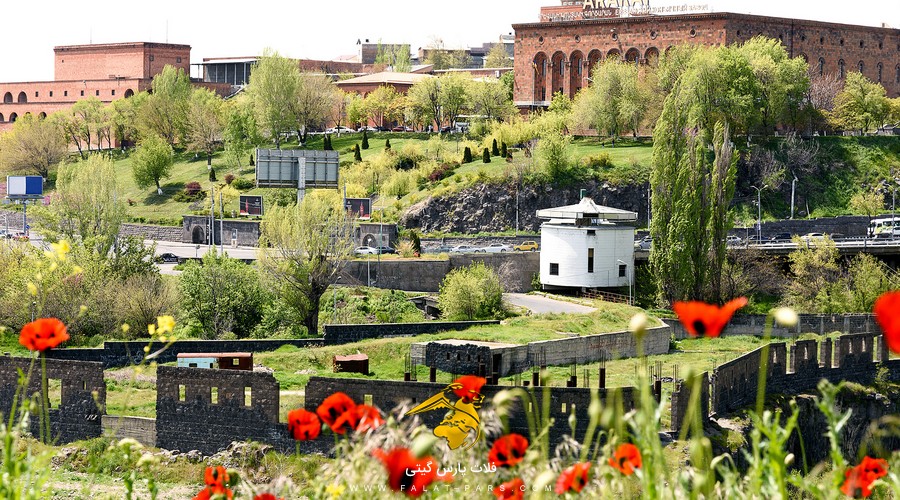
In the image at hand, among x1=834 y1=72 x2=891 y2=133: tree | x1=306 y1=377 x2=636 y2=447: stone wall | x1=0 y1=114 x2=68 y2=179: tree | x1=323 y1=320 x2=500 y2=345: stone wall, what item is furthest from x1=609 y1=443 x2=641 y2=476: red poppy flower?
x1=0 y1=114 x2=68 y2=179: tree

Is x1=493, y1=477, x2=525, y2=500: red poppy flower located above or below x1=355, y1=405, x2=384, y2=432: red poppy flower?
below

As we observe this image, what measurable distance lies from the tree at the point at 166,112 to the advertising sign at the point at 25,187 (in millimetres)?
16846

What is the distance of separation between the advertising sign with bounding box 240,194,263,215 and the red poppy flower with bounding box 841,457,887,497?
217 ft

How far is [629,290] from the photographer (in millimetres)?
51781

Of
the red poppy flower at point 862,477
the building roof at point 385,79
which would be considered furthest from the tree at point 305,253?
the building roof at point 385,79

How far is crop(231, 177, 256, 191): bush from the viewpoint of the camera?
8119 cm

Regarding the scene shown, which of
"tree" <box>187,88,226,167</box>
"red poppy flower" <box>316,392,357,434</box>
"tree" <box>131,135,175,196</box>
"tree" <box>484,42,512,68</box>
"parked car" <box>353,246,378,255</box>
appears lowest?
"parked car" <box>353,246,378,255</box>

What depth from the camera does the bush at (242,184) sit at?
81188mm

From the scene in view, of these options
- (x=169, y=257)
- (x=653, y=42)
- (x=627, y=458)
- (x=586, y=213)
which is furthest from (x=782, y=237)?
(x=627, y=458)

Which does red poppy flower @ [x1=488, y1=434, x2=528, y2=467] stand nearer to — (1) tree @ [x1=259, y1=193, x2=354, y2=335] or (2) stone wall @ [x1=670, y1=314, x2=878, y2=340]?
(1) tree @ [x1=259, y1=193, x2=354, y2=335]

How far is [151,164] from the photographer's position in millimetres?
84938

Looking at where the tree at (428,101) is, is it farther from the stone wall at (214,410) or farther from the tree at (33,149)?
the stone wall at (214,410)

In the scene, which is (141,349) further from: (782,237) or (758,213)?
(758,213)

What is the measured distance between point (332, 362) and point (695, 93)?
3655 cm
